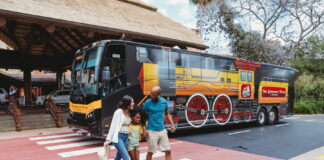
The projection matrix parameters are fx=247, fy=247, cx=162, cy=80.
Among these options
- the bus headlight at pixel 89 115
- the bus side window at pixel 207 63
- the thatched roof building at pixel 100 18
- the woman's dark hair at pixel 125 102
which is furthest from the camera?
the thatched roof building at pixel 100 18

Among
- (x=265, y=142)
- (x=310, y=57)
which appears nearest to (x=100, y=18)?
(x=265, y=142)

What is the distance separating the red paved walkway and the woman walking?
2.51m

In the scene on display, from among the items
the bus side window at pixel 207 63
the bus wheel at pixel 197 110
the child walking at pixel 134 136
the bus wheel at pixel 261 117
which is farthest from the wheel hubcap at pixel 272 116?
the child walking at pixel 134 136

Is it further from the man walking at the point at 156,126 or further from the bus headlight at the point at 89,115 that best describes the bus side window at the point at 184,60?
the man walking at the point at 156,126

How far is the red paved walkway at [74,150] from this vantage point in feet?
22.9

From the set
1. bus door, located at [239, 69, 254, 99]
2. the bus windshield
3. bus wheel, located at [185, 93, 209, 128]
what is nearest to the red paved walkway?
bus wheel, located at [185, 93, 209, 128]

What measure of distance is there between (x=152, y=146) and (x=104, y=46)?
415cm

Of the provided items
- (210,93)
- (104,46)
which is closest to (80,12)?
(104,46)

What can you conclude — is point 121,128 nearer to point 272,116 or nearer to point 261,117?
point 261,117

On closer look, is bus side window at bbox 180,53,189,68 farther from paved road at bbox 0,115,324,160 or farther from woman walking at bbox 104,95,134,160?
woman walking at bbox 104,95,134,160

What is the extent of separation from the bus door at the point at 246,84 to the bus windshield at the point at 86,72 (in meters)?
7.41

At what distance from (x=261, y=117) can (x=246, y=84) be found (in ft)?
8.37

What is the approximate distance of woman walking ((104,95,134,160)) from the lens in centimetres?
454

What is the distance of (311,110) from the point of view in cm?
2412
